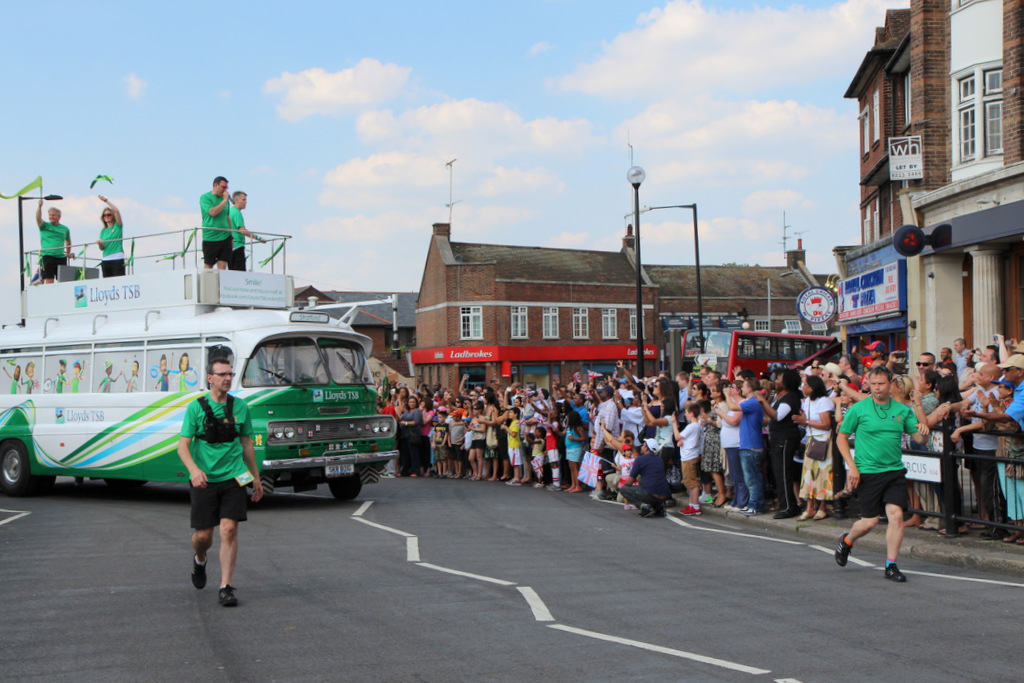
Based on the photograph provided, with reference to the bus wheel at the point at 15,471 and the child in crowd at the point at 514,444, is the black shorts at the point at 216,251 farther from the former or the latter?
the child in crowd at the point at 514,444

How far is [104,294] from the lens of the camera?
16.4 metres

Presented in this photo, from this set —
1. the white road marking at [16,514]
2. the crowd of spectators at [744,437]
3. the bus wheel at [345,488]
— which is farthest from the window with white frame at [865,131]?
the white road marking at [16,514]

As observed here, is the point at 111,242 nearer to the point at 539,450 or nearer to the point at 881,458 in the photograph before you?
the point at 539,450

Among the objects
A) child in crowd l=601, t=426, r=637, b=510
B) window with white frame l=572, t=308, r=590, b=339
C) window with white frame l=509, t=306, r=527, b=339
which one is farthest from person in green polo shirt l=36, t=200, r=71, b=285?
window with white frame l=572, t=308, r=590, b=339

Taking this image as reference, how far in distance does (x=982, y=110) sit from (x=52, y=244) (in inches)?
735

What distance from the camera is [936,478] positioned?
10734 mm

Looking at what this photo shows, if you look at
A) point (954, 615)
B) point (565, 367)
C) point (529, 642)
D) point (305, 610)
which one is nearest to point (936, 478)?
point (954, 615)

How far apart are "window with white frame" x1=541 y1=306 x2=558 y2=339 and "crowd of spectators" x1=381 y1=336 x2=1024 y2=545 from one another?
132 ft

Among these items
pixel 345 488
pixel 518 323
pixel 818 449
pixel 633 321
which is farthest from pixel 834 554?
pixel 633 321

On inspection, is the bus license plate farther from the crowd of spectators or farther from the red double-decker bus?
the red double-decker bus

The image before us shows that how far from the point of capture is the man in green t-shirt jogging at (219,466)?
7715 millimetres

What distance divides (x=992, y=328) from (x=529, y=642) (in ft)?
54.0

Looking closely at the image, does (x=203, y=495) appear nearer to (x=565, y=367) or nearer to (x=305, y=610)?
(x=305, y=610)

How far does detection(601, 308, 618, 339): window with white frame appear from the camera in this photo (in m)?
65.9
